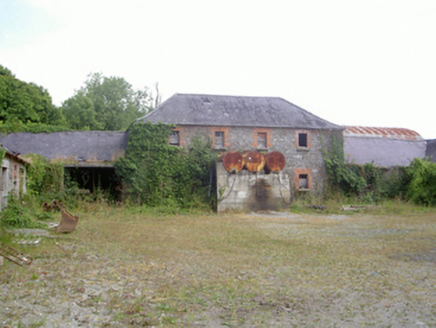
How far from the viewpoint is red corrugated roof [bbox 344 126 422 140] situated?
2845cm

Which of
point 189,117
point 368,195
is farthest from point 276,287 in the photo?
point 368,195

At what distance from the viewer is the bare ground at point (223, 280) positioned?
4.78 metres

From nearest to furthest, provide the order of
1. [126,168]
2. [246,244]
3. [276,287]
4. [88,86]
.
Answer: [276,287] → [246,244] → [126,168] → [88,86]

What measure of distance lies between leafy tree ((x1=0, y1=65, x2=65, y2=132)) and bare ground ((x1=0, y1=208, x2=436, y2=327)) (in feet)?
70.5

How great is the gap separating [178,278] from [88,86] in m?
42.4

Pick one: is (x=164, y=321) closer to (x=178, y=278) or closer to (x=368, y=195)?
(x=178, y=278)

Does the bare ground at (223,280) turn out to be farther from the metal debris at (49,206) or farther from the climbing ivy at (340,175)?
the climbing ivy at (340,175)

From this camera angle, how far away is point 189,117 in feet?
70.3

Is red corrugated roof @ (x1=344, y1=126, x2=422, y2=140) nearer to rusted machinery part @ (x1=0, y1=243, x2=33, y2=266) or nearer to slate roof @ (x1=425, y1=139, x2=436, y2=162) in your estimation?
slate roof @ (x1=425, y1=139, x2=436, y2=162)

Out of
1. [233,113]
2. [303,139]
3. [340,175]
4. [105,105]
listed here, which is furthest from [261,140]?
[105,105]

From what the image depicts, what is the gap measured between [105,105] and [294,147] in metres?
26.4

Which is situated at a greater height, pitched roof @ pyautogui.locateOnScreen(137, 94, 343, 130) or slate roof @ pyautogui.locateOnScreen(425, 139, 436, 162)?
pitched roof @ pyautogui.locateOnScreen(137, 94, 343, 130)

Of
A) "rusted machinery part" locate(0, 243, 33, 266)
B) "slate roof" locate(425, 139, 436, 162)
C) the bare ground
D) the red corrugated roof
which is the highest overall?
the red corrugated roof

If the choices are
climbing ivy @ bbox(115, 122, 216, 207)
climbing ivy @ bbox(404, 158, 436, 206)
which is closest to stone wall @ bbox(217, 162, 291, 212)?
climbing ivy @ bbox(115, 122, 216, 207)
